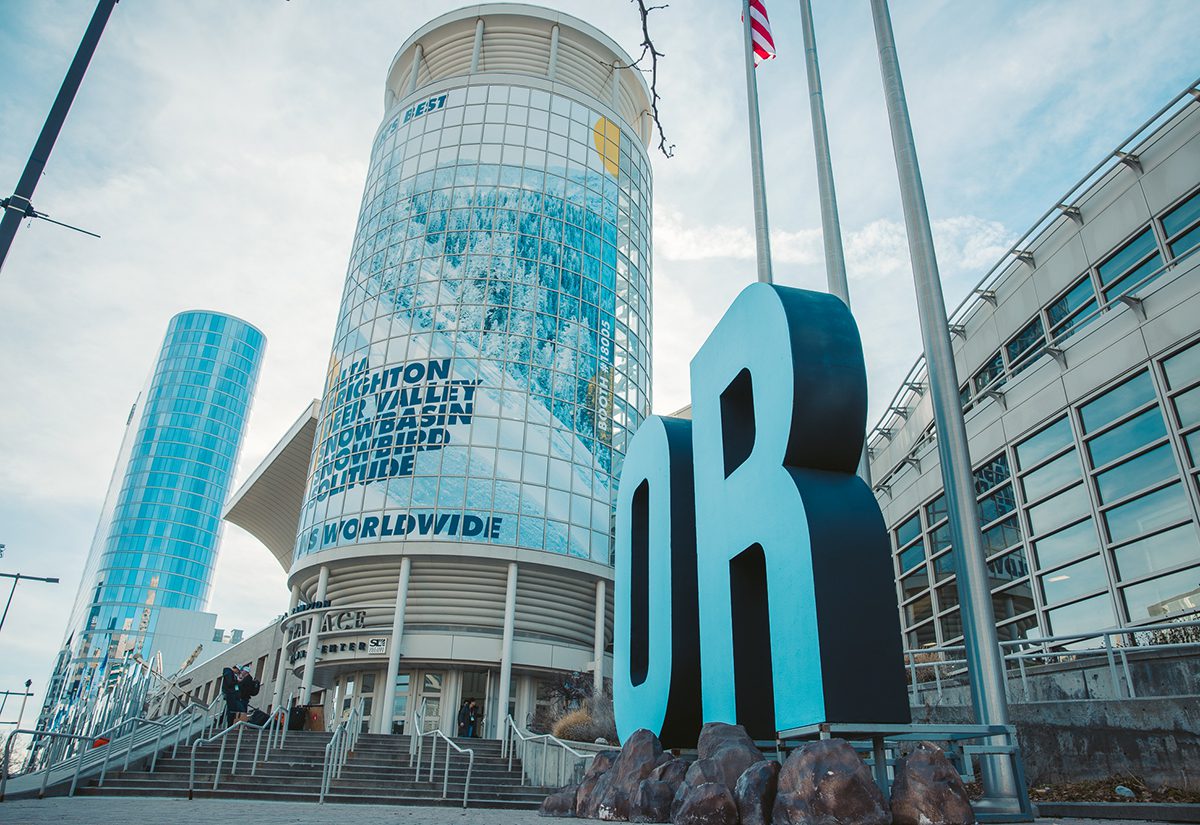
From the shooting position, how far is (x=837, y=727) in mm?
7527

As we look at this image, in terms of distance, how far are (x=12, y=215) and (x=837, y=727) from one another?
369 inches

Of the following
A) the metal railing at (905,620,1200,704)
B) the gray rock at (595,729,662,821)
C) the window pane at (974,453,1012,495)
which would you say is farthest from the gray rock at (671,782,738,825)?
the window pane at (974,453,1012,495)

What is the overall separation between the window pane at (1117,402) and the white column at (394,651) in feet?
76.4

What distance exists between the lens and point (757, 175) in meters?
16.2

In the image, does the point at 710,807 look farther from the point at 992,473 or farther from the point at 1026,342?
the point at 1026,342

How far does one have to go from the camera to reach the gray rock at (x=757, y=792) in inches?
286

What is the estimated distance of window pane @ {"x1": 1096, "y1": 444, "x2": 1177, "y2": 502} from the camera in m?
15.6

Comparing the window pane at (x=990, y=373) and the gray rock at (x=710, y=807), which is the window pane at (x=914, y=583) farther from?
the gray rock at (x=710, y=807)

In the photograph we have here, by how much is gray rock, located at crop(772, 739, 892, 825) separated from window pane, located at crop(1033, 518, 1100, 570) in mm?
12919

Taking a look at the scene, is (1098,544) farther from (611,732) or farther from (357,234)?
(357,234)

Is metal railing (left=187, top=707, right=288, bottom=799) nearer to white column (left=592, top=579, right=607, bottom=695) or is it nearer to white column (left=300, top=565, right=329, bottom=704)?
white column (left=300, top=565, right=329, bottom=704)

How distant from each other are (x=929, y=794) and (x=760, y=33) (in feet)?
51.2

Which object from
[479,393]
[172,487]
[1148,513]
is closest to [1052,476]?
[1148,513]

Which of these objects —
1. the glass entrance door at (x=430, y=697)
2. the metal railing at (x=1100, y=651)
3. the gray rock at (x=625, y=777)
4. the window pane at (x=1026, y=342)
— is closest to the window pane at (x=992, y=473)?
the window pane at (x=1026, y=342)
